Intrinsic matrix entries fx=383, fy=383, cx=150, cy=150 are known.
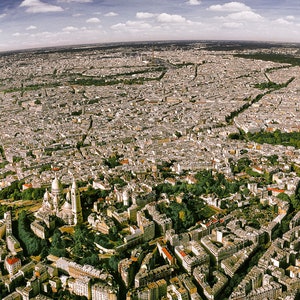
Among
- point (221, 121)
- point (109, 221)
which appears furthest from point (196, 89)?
point (109, 221)

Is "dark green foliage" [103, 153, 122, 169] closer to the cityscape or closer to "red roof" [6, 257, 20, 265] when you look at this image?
the cityscape

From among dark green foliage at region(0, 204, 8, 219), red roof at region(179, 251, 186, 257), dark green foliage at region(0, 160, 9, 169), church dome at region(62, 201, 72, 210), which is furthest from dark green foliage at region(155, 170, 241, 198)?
dark green foliage at region(0, 160, 9, 169)

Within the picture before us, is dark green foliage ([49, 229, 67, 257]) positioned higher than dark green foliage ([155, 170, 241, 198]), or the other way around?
dark green foliage ([155, 170, 241, 198])

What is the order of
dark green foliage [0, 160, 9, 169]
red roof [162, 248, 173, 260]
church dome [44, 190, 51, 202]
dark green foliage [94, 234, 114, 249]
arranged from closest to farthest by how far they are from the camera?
red roof [162, 248, 173, 260]
dark green foliage [94, 234, 114, 249]
church dome [44, 190, 51, 202]
dark green foliage [0, 160, 9, 169]

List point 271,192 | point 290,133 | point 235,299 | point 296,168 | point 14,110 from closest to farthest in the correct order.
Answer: point 235,299 → point 271,192 → point 296,168 → point 290,133 → point 14,110

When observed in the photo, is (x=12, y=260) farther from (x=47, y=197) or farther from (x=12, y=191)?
(x=12, y=191)

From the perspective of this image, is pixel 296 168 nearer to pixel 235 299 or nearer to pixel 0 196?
pixel 235 299
